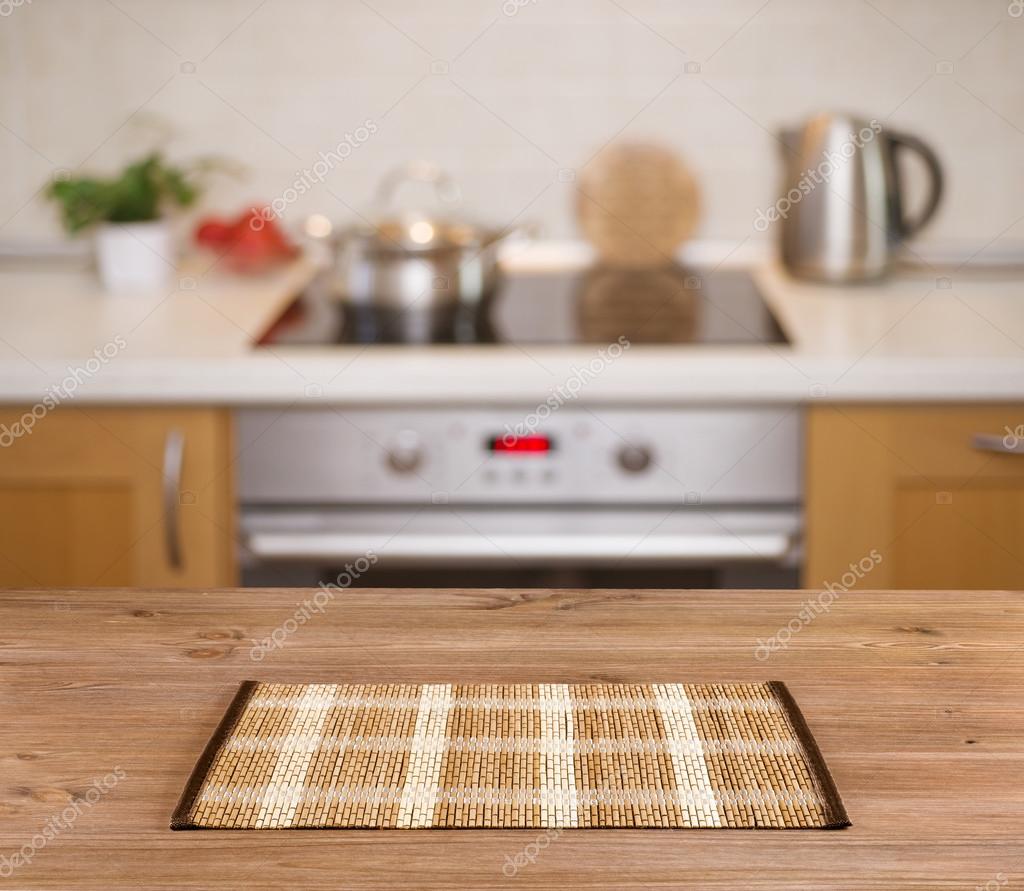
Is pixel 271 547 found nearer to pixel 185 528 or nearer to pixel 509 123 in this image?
pixel 185 528

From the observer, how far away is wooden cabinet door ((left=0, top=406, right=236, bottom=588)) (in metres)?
1.65

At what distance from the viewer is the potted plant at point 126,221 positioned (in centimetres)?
196

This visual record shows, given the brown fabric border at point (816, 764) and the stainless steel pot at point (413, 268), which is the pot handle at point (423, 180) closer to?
the stainless steel pot at point (413, 268)

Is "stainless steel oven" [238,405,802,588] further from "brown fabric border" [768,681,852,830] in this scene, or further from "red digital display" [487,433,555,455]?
"brown fabric border" [768,681,852,830]

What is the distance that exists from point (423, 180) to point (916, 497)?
985 mm

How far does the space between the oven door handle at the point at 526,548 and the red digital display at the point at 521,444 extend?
0.11 metres

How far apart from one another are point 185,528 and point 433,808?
1.11 m

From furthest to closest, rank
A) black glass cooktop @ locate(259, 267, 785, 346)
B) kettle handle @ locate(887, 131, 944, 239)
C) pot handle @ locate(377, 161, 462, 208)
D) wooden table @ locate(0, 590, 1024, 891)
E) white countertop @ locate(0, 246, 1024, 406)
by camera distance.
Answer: pot handle @ locate(377, 161, 462, 208) < kettle handle @ locate(887, 131, 944, 239) < black glass cooktop @ locate(259, 267, 785, 346) < white countertop @ locate(0, 246, 1024, 406) < wooden table @ locate(0, 590, 1024, 891)

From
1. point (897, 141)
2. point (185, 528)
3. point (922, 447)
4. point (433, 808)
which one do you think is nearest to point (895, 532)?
point (922, 447)

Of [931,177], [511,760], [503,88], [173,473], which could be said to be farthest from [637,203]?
[511,760]

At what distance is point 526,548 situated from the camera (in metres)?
1.69

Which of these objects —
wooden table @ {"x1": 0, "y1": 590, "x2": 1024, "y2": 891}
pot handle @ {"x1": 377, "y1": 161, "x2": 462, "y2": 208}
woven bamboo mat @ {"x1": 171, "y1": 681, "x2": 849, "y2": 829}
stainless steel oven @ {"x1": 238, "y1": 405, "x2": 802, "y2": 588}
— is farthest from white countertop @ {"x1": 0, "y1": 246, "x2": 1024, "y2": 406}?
woven bamboo mat @ {"x1": 171, "y1": 681, "x2": 849, "y2": 829}

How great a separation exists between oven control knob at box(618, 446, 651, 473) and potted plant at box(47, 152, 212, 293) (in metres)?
0.81

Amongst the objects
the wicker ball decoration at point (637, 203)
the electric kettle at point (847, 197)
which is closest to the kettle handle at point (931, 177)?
the electric kettle at point (847, 197)
